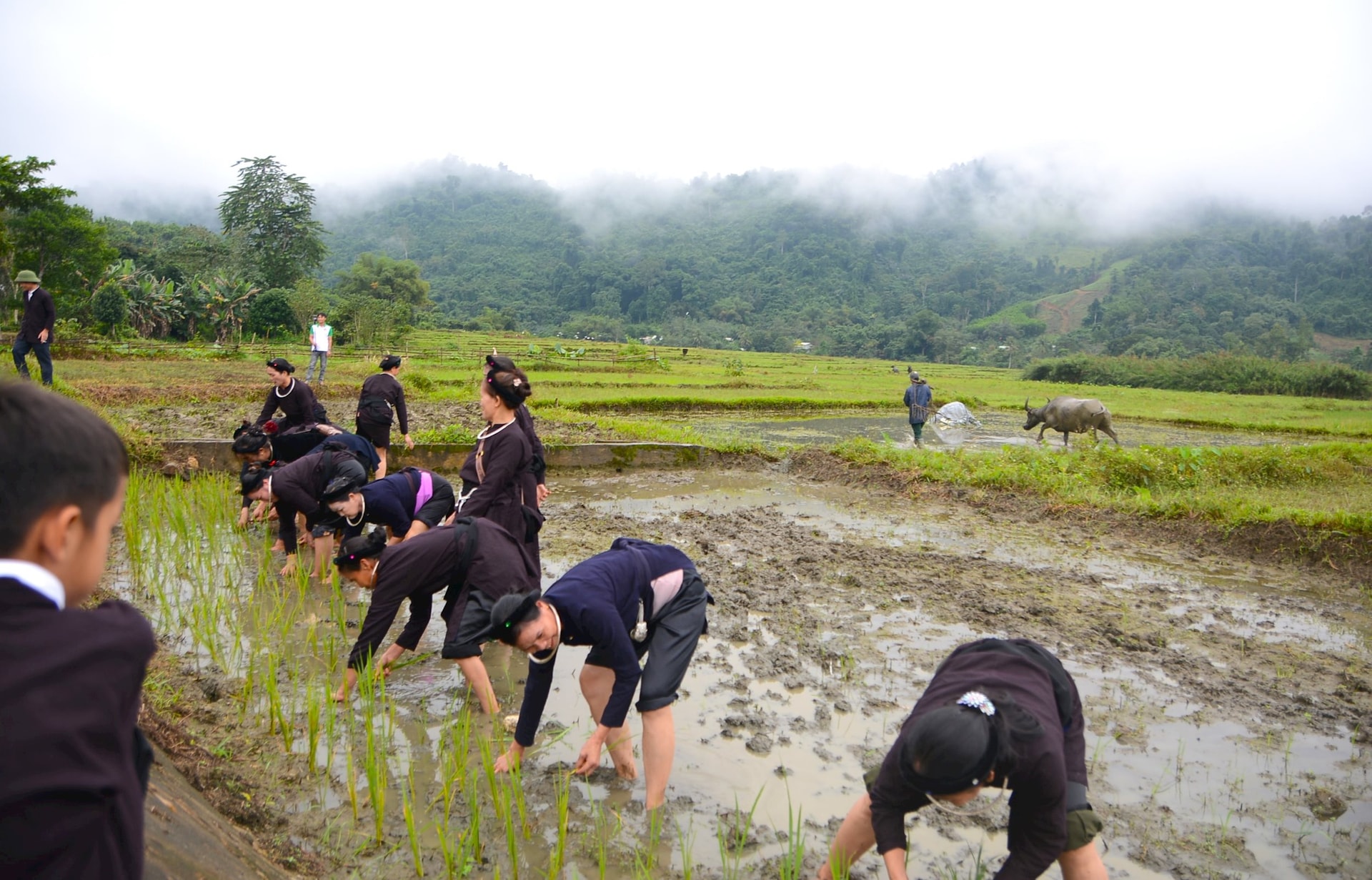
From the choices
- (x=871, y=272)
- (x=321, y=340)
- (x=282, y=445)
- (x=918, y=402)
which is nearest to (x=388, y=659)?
(x=282, y=445)

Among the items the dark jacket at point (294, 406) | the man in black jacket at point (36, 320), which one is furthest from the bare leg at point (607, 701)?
the man in black jacket at point (36, 320)

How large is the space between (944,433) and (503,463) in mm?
15060

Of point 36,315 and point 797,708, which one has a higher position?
point 36,315

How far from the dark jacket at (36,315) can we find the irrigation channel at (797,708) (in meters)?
2.88

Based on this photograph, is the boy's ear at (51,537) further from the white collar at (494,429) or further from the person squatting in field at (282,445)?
the person squatting in field at (282,445)

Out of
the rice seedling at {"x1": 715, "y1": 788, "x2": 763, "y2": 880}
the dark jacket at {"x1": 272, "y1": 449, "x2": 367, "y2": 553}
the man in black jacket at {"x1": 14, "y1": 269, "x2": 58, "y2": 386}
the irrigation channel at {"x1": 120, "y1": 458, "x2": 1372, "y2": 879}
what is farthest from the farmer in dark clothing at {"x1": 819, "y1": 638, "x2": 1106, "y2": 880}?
the man in black jacket at {"x1": 14, "y1": 269, "x2": 58, "y2": 386}

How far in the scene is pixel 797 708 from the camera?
171 inches

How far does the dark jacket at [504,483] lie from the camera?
14.8 feet

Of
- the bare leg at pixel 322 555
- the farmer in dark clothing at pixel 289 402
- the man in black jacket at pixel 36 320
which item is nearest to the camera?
the bare leg at pixel 322 555

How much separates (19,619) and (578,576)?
2191mm

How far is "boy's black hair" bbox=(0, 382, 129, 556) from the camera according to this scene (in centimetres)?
120

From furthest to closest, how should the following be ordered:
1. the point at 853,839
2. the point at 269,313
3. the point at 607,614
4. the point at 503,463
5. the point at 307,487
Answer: the point at 269,313 → the point at 307,487 → the point at 503,463 → the point at 607,614 → the point at 853,839

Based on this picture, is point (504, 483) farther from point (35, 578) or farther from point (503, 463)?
point (35, 578)

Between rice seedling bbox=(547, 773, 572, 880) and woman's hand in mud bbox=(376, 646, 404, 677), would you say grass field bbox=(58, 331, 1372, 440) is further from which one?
rice seedling bbox=(547, 773, 572, 880)
